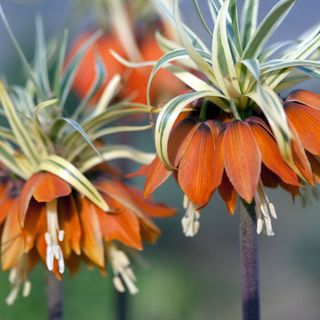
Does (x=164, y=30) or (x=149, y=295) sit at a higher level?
(x=164, y=30)

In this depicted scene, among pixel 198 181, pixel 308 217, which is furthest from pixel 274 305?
pixel 198 181

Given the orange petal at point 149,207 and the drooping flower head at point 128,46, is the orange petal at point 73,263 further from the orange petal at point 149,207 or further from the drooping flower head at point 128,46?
the drooping flower head at point 128,46

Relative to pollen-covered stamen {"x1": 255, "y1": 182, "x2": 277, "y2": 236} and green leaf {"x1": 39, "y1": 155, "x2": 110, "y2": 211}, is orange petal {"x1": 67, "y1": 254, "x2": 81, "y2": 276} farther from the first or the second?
pollen-covered stamen {"x1": 255, "y1": 182, "x2": 277, "y2": 236}

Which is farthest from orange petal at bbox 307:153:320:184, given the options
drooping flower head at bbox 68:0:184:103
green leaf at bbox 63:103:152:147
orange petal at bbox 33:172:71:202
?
drooping flower head at bbox 68:0:184:103

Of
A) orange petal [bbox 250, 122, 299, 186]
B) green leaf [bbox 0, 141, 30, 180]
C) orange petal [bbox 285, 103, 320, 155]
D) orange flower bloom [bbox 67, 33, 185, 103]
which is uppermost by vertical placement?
orange flower bloom [bbox 67, 33, 185, 103]

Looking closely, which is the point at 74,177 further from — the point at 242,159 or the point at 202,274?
the point at 202,274

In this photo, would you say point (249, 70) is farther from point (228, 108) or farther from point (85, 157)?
point (85, 157)
